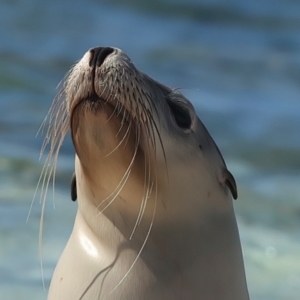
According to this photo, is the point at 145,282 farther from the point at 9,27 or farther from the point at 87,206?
the point at 9,27

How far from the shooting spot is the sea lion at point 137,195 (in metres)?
3.13

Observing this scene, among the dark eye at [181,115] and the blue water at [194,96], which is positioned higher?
the dark eye at [181,115]

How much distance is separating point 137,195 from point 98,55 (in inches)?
21.1

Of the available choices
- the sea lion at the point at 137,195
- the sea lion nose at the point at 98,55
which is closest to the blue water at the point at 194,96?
the sea lion at the point at 137,195

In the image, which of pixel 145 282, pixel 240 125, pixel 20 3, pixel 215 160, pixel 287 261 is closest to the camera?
pixel 145 282

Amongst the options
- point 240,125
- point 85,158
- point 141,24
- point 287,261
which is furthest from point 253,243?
point 141,24

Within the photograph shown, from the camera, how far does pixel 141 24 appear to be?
11.2 meters

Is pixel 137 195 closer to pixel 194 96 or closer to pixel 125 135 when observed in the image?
pixel 125 135

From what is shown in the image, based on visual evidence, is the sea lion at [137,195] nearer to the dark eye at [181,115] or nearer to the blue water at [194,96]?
the dark eye at [181,115]

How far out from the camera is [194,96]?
29.7 feet

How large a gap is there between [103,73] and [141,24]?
26.9ft

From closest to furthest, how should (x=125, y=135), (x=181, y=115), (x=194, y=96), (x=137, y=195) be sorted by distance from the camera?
(x=125, y=135) → (x=137, y=195) → (x=181, y=115) → (x=194, y=96)

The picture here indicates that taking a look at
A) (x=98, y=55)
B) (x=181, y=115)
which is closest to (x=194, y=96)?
(x=181, y=115)

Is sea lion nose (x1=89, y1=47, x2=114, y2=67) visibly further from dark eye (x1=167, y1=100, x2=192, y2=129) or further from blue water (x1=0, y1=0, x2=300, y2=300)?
blue water (x1=0, y1=0, x2=300, y2=300)
